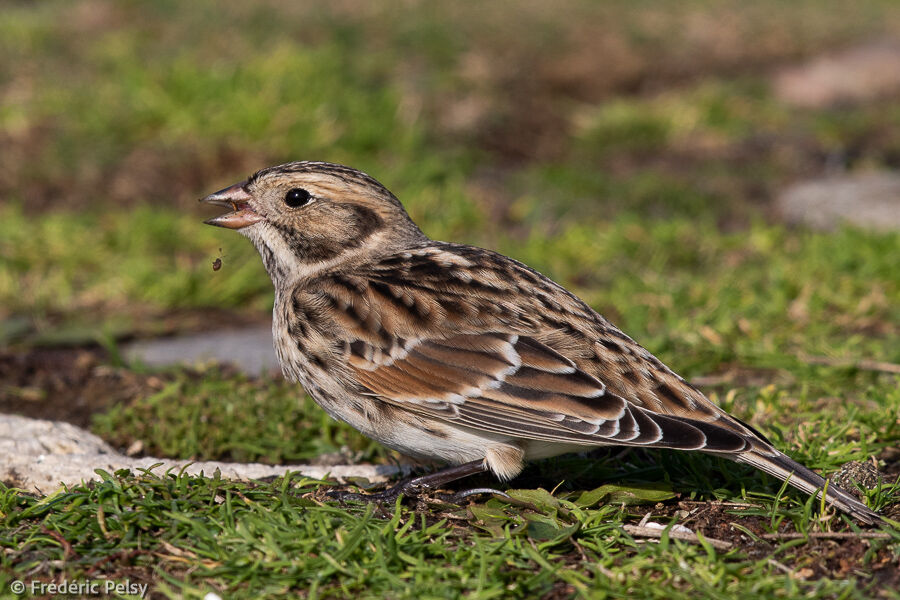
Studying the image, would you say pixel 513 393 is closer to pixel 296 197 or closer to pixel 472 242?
pixel 296 197

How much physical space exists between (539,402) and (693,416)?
21.3 inches

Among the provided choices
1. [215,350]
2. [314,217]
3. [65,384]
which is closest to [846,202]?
[215,350]

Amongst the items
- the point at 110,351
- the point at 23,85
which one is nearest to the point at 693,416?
the point at 110,351

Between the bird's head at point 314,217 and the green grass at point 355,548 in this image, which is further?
the bird's head at point 314,217

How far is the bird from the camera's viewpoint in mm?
3793

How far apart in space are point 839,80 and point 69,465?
1034 centimetres

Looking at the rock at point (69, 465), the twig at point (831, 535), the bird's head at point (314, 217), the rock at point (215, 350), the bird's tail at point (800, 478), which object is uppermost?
the bird's head at point (314, 217)

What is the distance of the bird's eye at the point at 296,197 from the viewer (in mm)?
4773

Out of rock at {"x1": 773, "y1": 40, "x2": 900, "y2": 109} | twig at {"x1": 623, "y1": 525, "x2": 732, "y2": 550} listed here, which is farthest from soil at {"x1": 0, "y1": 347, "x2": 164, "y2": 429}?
rock at {"x1": 773, "y1": 40, "x2": 900, "y2": 109}

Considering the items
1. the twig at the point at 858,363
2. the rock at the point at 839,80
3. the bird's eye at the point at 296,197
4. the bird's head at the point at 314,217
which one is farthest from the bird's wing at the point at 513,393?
the rock at the point at 839,80

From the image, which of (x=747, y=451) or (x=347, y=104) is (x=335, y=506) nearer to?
(x=747, y=451)

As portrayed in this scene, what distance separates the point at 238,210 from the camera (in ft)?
16.1

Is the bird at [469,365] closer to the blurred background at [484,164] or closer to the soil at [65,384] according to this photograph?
the blurred background at [484,164]

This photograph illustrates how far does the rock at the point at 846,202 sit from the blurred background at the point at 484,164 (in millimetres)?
30
